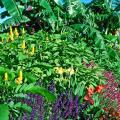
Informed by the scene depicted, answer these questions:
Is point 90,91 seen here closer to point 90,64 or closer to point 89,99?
point 89,99

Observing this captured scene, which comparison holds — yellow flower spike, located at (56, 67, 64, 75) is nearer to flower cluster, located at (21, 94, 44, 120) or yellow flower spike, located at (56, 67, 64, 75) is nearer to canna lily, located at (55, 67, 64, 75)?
canna lily, located at (55, 67, 64, 75)

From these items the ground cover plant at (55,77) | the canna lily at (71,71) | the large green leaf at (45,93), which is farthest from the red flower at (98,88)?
the large green leaf at (45,93)

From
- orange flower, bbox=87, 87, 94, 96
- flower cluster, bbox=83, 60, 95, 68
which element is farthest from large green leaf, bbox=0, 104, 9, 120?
flower cluster, bbox=83, 60, 95, 68

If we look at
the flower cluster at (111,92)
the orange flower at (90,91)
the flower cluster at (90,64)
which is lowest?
the flower cluster at (111,92)

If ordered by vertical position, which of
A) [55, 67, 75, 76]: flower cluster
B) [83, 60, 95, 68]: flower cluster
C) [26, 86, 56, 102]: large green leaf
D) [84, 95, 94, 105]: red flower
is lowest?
[84, 95, 94, 105]: red flower

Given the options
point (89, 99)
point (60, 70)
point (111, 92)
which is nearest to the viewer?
point (89, 99)

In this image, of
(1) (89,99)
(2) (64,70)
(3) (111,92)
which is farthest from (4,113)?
(3) (111,92)

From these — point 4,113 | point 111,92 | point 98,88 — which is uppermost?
point 4,113

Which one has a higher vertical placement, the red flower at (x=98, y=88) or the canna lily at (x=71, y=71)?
the canna lily at (x=71, y=71)

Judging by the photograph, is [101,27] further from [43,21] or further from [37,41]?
[37,41]

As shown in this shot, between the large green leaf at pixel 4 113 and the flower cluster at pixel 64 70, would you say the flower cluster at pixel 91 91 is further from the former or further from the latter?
the large green leaf at pixel 4 113

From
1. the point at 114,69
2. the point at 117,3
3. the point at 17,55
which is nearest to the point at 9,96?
the point at 17,55

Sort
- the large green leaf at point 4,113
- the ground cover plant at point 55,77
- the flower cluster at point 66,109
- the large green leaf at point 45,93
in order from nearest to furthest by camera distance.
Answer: the large green leaf at point 4,113 < the large green leaf at point 45,93 < the ground cover plant at point 55,77 < the flower cluster at point 66,109

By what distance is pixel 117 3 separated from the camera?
1196 cm
